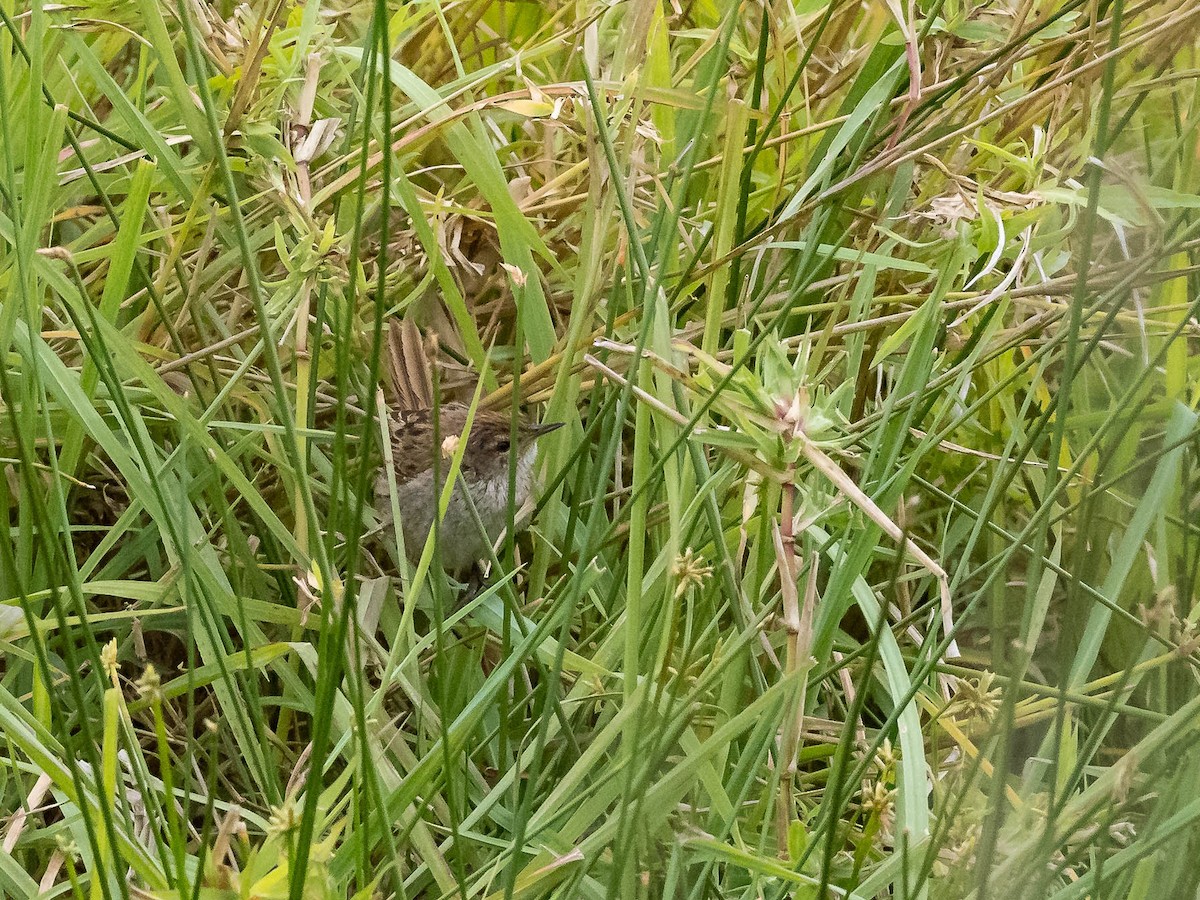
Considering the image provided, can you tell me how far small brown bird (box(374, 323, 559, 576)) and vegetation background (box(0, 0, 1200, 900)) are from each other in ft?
0.34

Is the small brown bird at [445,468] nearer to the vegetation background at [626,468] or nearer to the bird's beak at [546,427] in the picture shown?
the vegetation background at [626,468]

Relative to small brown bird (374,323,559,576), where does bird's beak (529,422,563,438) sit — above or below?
above

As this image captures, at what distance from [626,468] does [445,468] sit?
51 cm

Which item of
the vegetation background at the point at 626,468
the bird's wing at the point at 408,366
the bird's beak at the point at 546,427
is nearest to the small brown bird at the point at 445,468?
the bird's wing at the point at 408,366

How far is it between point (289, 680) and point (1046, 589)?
1032 millimetres

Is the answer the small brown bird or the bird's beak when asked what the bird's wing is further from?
the bird's beak

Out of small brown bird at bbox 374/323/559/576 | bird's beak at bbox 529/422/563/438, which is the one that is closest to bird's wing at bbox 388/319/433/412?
small brown bird at bbox 374/323/559/576

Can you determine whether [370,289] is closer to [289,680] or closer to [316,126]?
[316,126]

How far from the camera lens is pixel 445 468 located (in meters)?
2.53

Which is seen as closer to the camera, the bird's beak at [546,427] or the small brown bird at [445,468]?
the bird's beak at [546,427]

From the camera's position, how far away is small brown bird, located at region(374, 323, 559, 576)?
2.47 meters

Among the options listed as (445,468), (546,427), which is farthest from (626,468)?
(445,468)

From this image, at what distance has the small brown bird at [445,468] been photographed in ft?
8.09

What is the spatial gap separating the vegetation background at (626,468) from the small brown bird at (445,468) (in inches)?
4.1
